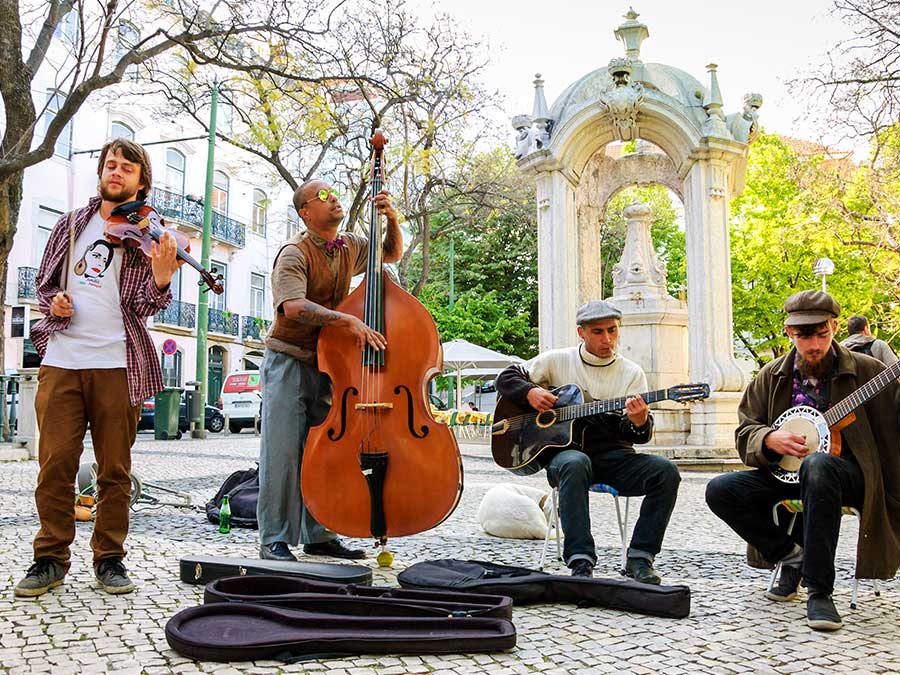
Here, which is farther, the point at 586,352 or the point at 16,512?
the point at 16,512

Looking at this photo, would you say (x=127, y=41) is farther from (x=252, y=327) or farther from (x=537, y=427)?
(x=252, y=327)

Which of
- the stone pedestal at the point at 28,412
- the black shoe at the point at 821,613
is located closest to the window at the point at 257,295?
the stone pedestal at the point at 28,412

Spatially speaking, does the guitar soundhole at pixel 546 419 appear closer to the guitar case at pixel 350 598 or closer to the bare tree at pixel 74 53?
the guitar case at pixel 350 598

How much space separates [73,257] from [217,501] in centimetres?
283

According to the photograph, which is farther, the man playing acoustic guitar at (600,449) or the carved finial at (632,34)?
the carved finial at (632,34)

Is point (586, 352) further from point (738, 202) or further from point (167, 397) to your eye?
point (738, 202)

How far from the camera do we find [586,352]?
4664mm

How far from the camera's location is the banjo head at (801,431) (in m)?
3.71

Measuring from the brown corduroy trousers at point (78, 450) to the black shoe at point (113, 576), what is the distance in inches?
1.4

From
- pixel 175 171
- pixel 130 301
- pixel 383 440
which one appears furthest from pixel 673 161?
pixel 175 171

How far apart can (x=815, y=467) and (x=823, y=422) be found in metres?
0.26

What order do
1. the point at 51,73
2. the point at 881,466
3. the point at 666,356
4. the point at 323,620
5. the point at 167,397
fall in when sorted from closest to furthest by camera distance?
1. the point at 323,620
2. the point at 881,466
3. the point at 666,356
4. the point at 167,397
5. the point at 51,73

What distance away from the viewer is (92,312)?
3.78 metres

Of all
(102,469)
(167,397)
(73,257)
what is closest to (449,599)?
(102,469)
